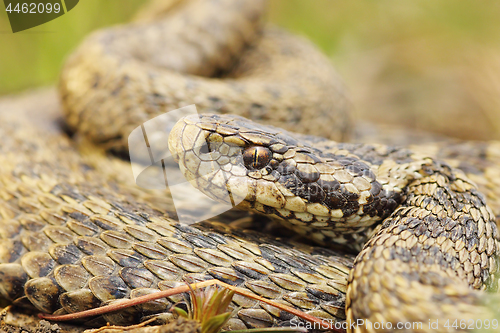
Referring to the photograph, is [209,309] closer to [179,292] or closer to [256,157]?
[179,292]

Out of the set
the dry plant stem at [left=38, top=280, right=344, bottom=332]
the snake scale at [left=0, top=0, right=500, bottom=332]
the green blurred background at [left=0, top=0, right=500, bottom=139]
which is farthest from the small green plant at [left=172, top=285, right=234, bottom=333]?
the green blurred background at [left=0, top=0, right=500, bottom=139]

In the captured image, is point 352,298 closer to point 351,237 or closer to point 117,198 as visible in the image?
point 351,237

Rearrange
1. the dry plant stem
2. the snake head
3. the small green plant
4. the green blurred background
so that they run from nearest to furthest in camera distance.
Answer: the small green plant < the dry plant stem < the snake head < the green blurred background

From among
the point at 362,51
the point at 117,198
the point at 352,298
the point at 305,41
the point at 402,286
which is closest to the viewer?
the point at 402,286

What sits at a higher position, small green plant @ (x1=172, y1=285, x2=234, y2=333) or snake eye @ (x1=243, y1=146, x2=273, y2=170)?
snake eye @ (x1=243, y1=146, x2=273, y2=170)

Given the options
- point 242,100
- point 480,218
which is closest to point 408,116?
point 242,100

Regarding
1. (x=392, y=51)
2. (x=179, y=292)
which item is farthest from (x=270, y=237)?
(x=392, y=51)

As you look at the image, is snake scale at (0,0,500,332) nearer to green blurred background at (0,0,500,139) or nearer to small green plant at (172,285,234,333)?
small green plant at (172,285,234,333)
